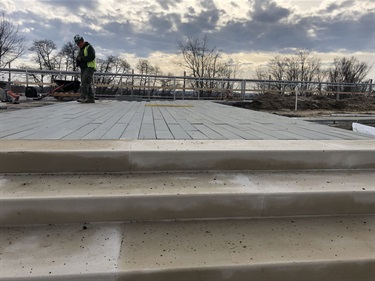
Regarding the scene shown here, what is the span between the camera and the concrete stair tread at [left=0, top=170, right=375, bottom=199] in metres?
1.91

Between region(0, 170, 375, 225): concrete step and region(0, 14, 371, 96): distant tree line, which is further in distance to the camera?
region(0, 14, 371, 96): distant tree line

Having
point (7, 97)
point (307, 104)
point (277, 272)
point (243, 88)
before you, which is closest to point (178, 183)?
point (277, 272)

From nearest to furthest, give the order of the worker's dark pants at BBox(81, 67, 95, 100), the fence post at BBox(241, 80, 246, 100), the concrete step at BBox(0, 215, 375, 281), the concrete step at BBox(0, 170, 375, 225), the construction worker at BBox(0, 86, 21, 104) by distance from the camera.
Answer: the concrete step at BBox(0, 215, 375, 281) → the concrete step at BBox(0, 170, 375, 225) → the worker's dark pants at BBox(81, 67, 95, 100) → the construction worker at BBox(0, 86, 21, 104) → the fence post at BBox(241, 80, 246, 100)

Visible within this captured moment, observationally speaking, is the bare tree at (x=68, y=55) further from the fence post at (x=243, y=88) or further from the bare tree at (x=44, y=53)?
the fence post at (x=243, y=88)

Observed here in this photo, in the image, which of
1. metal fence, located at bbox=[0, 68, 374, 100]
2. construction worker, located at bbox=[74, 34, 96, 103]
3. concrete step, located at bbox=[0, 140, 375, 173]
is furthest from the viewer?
metal fence, located at bbox=[0, 68, 374, 100]

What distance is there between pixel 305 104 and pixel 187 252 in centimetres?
1625

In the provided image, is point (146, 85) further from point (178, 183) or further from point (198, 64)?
point (198, 64)

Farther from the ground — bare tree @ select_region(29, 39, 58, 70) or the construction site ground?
bare tree @ select_region(29, 39, 58, 70)

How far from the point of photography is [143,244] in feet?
5.45

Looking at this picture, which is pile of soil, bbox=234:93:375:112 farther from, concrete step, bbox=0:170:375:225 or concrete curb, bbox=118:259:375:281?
concrete curb, bbox=118:259:375:281

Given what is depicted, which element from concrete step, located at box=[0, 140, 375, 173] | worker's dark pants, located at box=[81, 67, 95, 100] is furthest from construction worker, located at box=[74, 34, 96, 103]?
concrete step, located at box=[0, 140, 375, 173]

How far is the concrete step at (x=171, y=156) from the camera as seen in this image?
215 centimetres

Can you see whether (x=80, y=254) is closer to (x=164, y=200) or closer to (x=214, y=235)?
(x=164, y=200)

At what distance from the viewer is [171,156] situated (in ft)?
7.39
